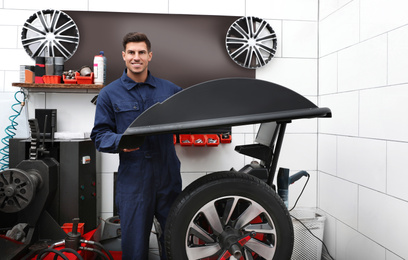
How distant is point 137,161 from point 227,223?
28.3 inches

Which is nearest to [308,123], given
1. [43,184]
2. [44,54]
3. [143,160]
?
[143,160]

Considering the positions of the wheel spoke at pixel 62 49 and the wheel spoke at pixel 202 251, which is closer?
the wheel spoke at pixel 202 251

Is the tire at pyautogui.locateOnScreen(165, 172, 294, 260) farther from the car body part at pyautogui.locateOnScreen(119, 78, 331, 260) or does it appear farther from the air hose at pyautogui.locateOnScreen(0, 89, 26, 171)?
the air hose at pyautogui.locateOnScreen(0, 89, 26, 171)

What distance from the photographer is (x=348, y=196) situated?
2.49m

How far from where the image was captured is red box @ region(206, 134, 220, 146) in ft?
8.96

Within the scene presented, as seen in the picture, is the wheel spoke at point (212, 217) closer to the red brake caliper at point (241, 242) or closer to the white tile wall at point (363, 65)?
the red brake caliper at point (241, 242)

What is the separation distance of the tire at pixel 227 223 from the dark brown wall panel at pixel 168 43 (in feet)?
5.70

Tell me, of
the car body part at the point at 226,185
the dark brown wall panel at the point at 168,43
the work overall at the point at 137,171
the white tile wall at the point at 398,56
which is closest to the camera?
the car body part at the point at 226,185

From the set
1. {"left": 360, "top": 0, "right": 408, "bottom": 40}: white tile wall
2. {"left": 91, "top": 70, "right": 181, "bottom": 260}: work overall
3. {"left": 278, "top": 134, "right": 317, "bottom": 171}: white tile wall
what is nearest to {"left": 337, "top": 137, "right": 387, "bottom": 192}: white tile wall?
{"left": 278, "top": 134, "right": 317, "bottom": 171}: white tile wall

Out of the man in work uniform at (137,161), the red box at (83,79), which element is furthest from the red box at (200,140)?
the red box at (83,79)

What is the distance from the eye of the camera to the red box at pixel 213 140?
2.73 metres

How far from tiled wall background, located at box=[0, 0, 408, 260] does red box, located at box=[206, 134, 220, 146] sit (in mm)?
207

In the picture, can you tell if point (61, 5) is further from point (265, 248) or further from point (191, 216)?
point (265, 248)

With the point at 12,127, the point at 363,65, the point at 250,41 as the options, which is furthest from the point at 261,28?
the point at 12,127
